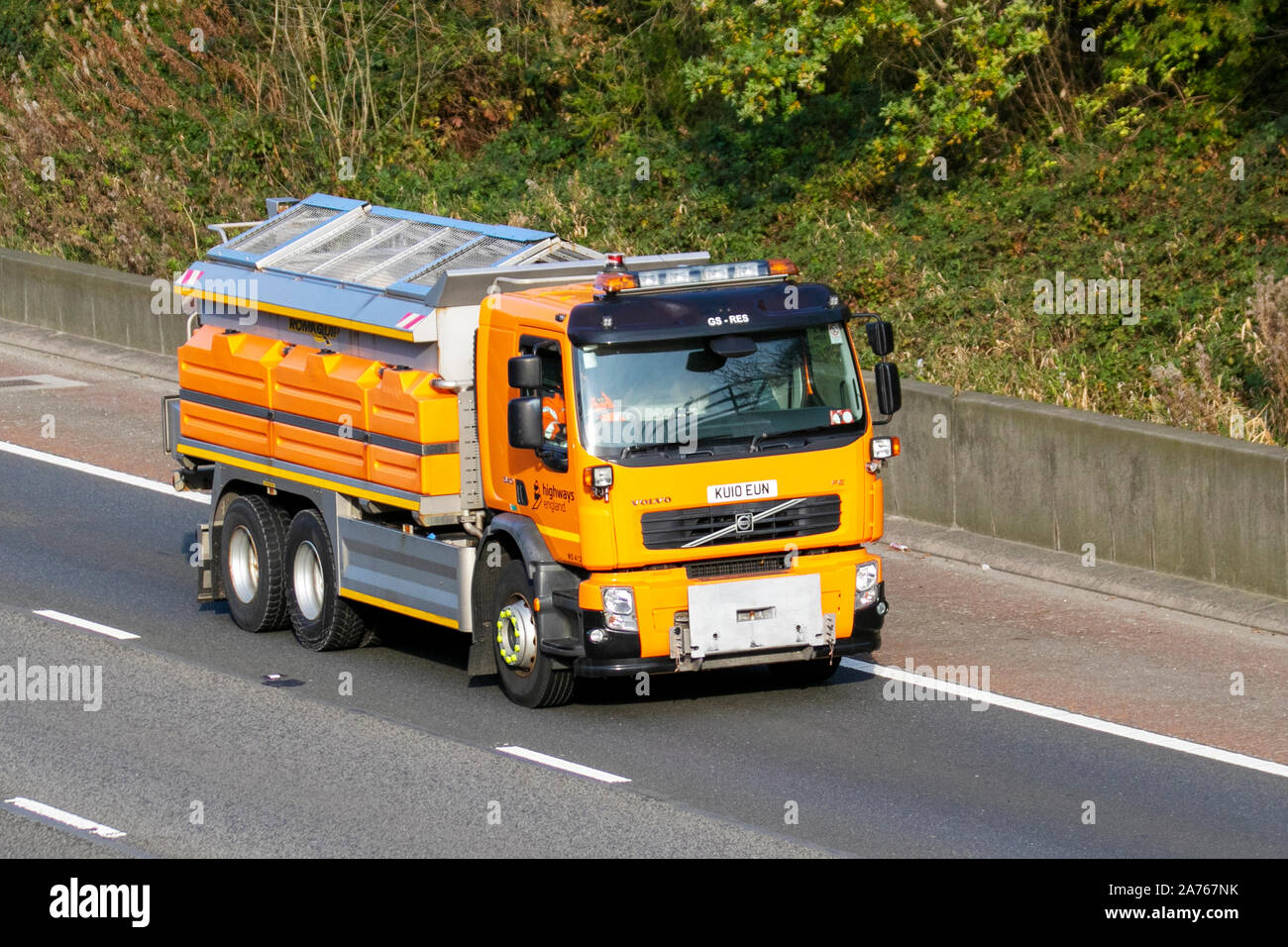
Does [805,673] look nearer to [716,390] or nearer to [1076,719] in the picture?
[1076,719]

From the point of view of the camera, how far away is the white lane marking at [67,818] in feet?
32.5

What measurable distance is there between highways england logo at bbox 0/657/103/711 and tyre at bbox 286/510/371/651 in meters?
1.49

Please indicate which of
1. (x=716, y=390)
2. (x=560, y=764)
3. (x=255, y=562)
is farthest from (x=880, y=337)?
(x=255, y=562)

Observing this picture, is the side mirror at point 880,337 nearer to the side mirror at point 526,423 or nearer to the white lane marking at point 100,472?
the side mirror at point 526,423

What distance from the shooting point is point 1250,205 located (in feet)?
63.7

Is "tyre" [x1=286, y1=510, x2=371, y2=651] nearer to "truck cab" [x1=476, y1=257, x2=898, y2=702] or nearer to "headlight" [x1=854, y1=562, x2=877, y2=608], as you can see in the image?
"truck cab" [x1=476, y1=257, x2=898, y2=702]

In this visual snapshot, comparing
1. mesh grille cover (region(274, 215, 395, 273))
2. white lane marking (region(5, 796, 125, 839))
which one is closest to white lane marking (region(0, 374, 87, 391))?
mesh grille cover (region(274, 215, 395, 273))

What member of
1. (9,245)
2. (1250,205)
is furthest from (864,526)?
(9,245)

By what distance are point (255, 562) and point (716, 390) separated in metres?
4.15

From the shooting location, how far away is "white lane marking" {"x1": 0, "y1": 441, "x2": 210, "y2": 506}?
18.6 metres

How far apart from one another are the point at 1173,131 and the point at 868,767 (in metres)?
11.5

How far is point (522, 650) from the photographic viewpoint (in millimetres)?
12367

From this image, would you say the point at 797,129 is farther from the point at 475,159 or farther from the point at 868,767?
the point at 868,767

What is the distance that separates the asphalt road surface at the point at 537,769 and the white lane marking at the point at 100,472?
4.13m
